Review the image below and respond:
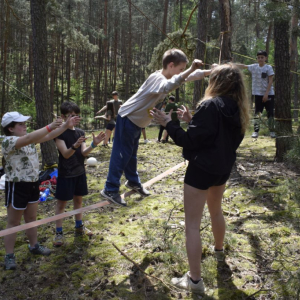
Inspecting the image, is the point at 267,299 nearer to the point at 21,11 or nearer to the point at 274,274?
the point at 274,274

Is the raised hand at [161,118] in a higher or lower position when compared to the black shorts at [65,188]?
higher

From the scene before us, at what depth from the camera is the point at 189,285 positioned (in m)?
2.77

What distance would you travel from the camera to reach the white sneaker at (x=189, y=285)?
108 inches

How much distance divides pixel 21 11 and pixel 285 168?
2408 cm

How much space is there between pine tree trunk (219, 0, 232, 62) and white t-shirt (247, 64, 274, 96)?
0.89 metres

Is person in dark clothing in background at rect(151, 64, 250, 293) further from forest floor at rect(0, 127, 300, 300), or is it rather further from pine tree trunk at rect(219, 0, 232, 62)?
pine tree trunk at rect(219, 0, 232, 62)

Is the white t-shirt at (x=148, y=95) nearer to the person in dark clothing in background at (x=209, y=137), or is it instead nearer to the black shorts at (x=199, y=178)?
the person in dark clothing in background at (x=209, y=137)

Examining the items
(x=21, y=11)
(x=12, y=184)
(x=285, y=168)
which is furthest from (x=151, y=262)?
(x=21, y=11)

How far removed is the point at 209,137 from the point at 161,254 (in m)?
1.66

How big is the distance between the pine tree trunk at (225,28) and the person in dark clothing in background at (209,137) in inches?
106

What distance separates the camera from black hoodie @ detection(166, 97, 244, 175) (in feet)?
7.77

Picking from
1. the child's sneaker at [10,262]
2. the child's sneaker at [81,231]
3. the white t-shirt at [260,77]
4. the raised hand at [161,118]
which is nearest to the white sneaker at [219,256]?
the raised hand at [161,118]

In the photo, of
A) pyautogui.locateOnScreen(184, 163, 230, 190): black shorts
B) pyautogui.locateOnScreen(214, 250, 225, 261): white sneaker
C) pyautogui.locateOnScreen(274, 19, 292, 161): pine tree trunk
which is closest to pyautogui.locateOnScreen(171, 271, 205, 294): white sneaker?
pyautogui.locateOnScreen(214, 250, 225, 261): white sneaker

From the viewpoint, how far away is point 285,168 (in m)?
5.97
